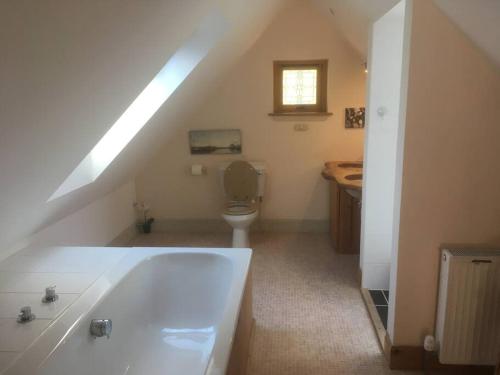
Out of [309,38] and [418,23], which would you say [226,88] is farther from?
[418,23]

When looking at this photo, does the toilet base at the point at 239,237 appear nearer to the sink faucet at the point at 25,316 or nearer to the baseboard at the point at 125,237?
the baseboard at the point at 125,237

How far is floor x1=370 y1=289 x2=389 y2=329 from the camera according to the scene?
2.79 meters

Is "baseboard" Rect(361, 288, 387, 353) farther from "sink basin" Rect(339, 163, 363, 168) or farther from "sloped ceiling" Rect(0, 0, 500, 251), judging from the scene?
"sloped ceiling" Rect(0, 0, 500, 251)

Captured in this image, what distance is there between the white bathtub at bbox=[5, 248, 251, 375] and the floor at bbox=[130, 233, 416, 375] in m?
0.40

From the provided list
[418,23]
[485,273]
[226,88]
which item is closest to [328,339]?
[485,273]

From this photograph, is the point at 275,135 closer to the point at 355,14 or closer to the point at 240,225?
the point at 240,225

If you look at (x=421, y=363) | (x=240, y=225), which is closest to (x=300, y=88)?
(x=240, y=225)

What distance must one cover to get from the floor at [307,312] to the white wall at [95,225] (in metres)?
0.36

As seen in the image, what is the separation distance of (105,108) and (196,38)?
3.62ft

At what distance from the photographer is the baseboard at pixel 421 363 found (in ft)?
7.23

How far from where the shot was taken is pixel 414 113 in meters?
2.00

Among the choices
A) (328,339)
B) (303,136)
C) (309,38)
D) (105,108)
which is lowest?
(328,339)

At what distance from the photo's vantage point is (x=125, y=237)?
4277 mm

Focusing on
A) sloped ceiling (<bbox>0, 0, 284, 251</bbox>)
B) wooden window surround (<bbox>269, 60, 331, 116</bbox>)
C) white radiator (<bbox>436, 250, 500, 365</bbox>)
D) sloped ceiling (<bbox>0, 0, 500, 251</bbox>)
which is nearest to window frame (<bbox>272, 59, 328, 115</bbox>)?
wooden window surround (<bbox>269, 60, 331, 116</bbox>)
